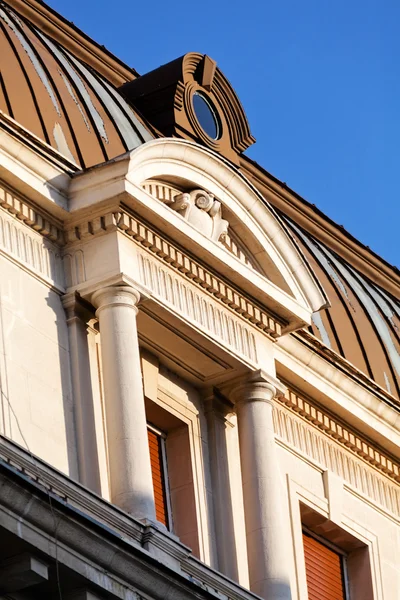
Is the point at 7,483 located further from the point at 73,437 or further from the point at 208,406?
the point at 208,406

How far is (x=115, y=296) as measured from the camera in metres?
28.2

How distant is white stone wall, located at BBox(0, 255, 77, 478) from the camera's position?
26.6 m

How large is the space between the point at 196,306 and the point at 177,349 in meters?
0.58

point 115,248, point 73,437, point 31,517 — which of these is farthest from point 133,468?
point 31,517

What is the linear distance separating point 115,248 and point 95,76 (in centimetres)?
419

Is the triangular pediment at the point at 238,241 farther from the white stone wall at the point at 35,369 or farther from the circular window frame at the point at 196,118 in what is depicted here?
the circular window frame at the point at 196,118

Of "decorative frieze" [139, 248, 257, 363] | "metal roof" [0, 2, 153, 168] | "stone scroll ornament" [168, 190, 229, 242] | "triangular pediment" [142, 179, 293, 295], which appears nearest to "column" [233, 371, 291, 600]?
"decorative frieze" [139, 248, 257, 363]

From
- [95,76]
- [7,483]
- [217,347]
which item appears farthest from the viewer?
[95,76]

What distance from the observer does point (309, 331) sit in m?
32.6

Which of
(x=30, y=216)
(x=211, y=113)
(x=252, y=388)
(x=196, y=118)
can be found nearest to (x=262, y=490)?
(x=252, y=388)

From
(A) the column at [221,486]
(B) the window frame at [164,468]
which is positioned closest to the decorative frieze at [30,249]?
(B) the window frame at [164,468]

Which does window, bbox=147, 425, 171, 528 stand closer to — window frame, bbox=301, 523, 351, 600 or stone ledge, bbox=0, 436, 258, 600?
window frame, bbox=301, 523, 351, 600

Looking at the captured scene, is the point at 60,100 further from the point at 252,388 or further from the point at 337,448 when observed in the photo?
the point at 337,448

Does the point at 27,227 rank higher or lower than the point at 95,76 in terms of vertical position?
lower
